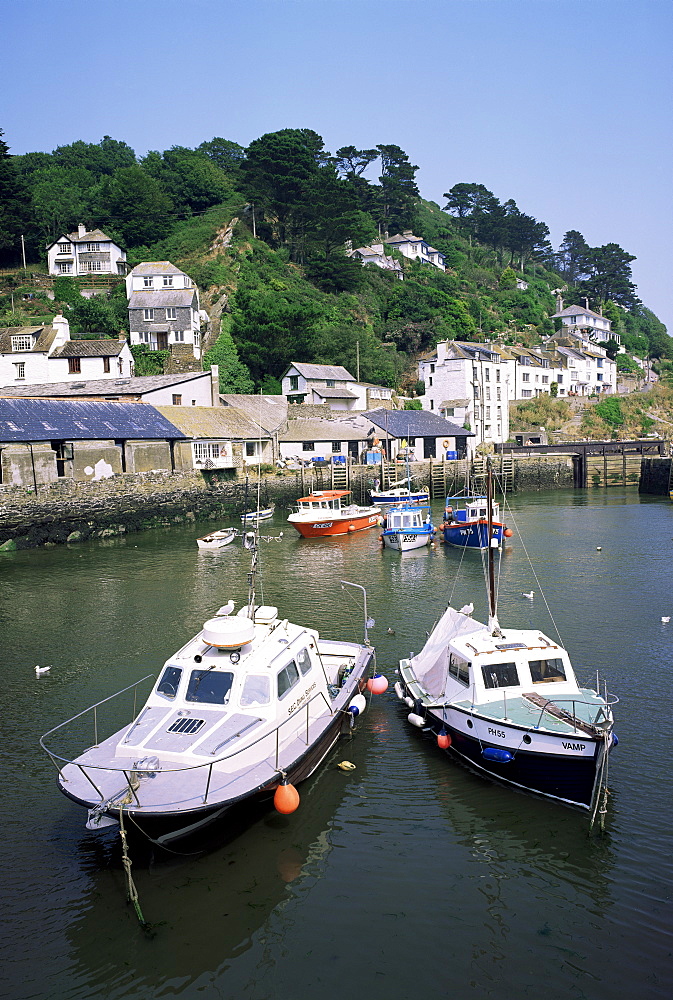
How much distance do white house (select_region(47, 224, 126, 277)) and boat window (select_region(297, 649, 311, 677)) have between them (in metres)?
80.9

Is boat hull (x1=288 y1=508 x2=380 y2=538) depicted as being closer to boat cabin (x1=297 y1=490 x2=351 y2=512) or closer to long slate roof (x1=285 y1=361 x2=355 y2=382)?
boat cabin (x1=297 y1=490 x2=351 y2=512)

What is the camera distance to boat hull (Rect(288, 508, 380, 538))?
4098 centimetres

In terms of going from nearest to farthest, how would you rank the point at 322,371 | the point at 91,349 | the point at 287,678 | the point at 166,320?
the point at 287,678 → the point at 91,349 → the point at 166,320 → the point at 322,371

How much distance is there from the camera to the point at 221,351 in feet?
228

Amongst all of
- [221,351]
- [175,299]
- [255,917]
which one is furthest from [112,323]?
[255,917]

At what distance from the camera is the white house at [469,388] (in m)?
77.9

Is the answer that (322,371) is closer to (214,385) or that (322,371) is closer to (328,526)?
(214,385)

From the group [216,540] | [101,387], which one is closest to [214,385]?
[101,387]

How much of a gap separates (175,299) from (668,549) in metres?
54.7

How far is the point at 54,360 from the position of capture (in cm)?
6075

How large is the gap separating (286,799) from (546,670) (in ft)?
19.5

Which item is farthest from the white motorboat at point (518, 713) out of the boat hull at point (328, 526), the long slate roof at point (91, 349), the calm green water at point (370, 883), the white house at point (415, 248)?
the white house at point (415, 248)

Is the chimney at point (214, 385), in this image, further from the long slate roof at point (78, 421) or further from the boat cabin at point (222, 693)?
the boat cabin at point (222, 693)

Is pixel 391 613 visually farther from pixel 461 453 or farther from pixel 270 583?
pixel 461 453
